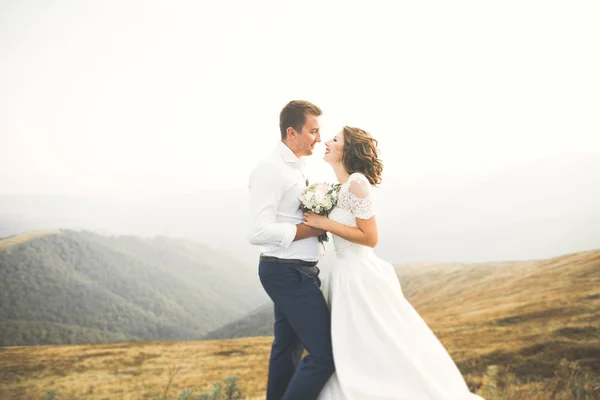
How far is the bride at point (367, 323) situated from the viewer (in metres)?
3.98

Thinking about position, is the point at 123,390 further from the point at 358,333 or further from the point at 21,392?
the point at 358,333

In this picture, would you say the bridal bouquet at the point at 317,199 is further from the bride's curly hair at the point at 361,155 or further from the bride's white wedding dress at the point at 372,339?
the bride's curly hair at the point at 361,155

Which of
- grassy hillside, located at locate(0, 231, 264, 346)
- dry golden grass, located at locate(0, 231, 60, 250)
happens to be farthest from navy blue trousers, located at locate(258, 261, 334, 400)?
dry golden grass, located at locate(0, 231, 60, 250)

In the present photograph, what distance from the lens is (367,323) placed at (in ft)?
13.7

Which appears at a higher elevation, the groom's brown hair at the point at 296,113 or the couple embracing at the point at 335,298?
the groom's brown hair at the point at 296,113

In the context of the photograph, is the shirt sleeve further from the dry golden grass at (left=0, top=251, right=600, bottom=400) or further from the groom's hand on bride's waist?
the dry golden grass at (left=0, top=251, right=600, bottom=400)

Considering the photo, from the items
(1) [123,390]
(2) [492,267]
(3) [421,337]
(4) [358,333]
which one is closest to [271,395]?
(4) [358,333]

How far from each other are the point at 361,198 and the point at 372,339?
1407 mm

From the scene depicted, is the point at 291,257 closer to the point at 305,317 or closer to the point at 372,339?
the point at 305,317

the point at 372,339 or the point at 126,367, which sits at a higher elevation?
the point at 372,339

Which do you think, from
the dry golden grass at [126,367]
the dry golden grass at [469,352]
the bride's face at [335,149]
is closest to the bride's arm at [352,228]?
the bride's face at [335,149]

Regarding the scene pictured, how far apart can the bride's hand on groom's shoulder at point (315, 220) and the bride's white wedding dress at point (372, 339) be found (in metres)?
0.40

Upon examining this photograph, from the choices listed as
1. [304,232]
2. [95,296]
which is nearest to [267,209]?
[304,232]

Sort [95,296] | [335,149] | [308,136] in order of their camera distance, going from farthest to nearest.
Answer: [95,296] → [335,149] → [308,136]
